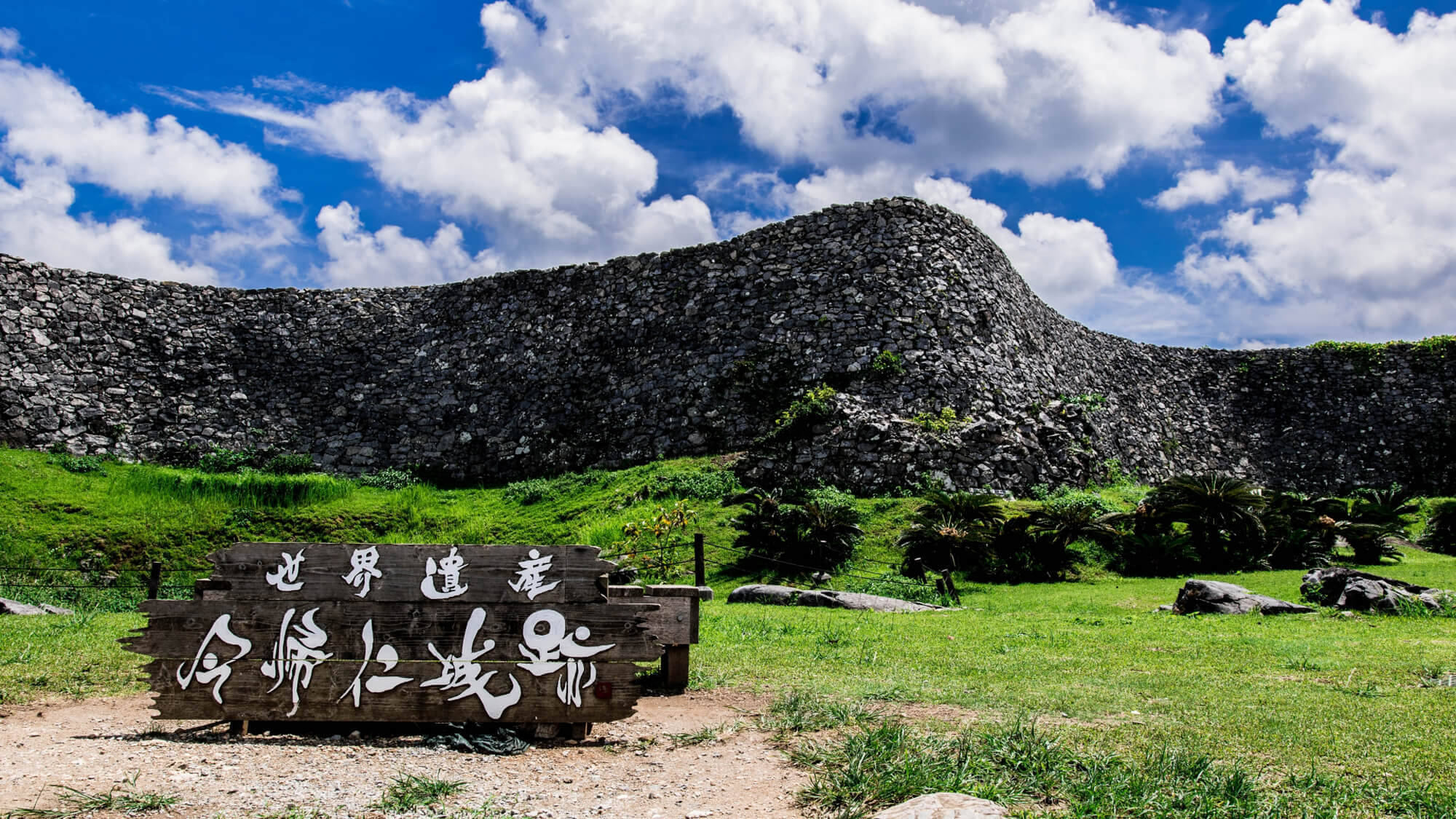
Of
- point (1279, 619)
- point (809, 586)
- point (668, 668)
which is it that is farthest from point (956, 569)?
point (668, 668)

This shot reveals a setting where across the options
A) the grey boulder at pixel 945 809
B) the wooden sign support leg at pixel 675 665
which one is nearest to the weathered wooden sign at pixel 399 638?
the wooden sign support leg at pixel 675 665

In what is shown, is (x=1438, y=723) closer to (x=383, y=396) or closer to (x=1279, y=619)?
(x=1279, y=619)

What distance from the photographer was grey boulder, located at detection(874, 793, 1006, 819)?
3.23 meters

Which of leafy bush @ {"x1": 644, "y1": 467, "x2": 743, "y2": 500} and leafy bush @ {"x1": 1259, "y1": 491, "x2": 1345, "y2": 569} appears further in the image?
leafy bush @ {"x1": 644, "y1": 467, "x2": 743, "y2": 500}

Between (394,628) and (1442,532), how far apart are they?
1948 cm

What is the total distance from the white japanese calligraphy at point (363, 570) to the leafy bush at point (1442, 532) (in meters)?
19.2

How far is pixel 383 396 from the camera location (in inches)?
928

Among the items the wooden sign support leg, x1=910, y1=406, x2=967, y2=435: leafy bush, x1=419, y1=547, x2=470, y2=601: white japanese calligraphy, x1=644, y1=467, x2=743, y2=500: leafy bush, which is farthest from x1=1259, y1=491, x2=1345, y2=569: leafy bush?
x1=419, y1=547, x2=470, y2=601: white japanese calligraphy

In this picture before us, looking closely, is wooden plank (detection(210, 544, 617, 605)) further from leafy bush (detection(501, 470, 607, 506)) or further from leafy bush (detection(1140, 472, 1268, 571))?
leafy bush (detection(501, 470, 607, 506))

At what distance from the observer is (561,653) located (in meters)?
4.92

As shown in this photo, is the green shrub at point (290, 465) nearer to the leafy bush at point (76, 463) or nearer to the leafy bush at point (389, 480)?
the leafy bush at point (389, 480)

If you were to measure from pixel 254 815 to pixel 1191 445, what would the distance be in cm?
2812

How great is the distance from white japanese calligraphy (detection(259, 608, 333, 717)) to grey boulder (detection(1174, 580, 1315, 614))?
1011cm

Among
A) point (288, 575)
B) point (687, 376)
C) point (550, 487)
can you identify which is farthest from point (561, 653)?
point (687, 376)
